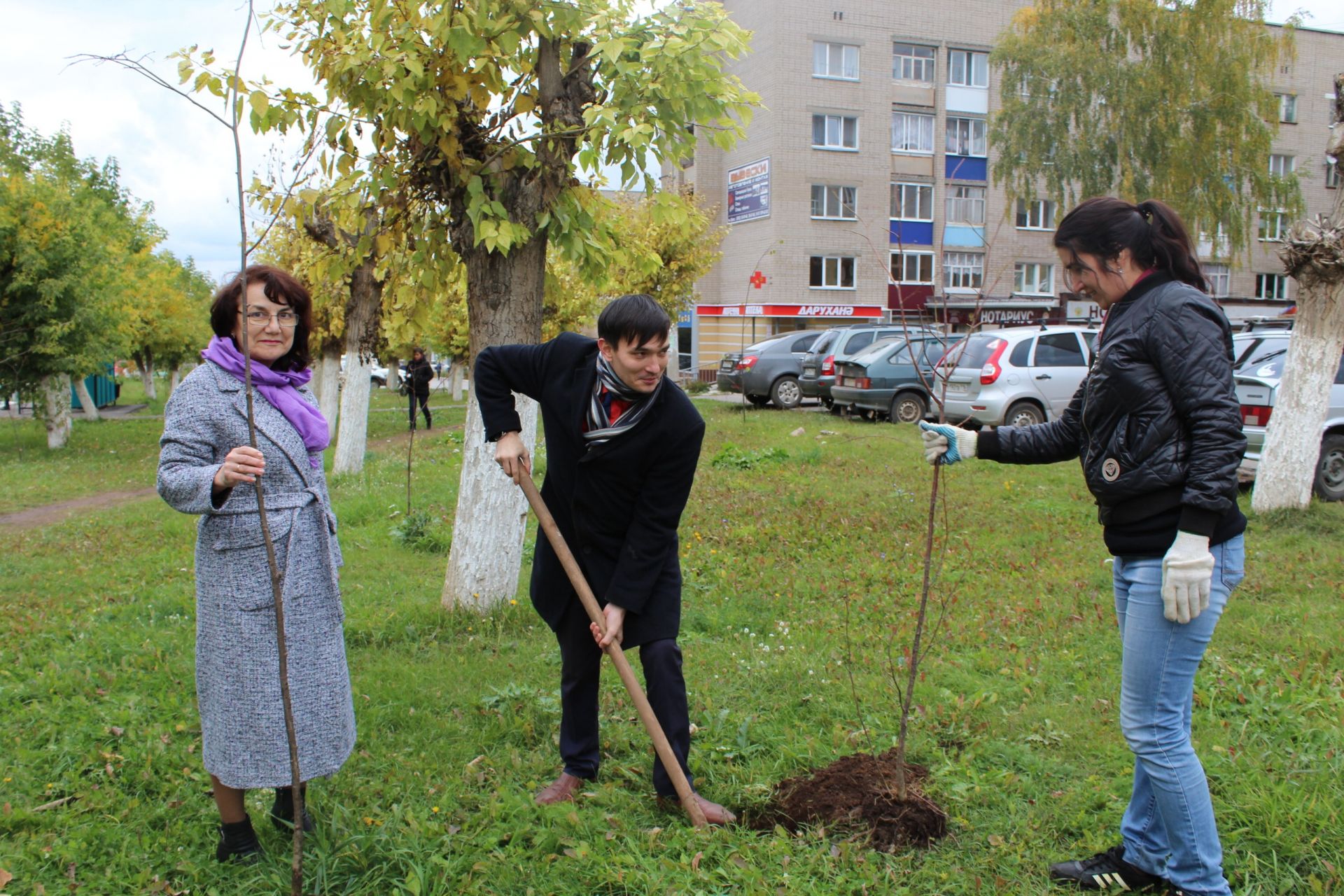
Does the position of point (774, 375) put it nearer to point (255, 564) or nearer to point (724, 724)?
point (724, 724)

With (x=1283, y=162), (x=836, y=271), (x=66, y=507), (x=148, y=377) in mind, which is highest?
(x=1283, y=162)

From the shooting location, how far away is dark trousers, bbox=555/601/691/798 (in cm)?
320

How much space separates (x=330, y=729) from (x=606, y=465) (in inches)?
46.3

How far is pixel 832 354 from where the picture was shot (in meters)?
18.1

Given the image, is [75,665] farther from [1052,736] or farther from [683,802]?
[1052,736]

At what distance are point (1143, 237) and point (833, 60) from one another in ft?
117

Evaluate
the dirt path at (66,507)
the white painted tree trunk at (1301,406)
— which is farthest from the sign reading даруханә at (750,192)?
the white painted tree trunk at (1301,406)

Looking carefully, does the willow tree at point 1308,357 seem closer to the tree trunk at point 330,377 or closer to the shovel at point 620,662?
the shovel at point 620,662

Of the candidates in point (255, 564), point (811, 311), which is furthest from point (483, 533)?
point (811, 311)

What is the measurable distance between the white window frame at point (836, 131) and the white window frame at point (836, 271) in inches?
155

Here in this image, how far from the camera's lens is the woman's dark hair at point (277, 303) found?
2.91 meters

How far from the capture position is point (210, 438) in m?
2.77

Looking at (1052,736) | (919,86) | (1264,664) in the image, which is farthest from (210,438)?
(919,86)

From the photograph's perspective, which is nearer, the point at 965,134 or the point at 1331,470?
the point at 1331,470
